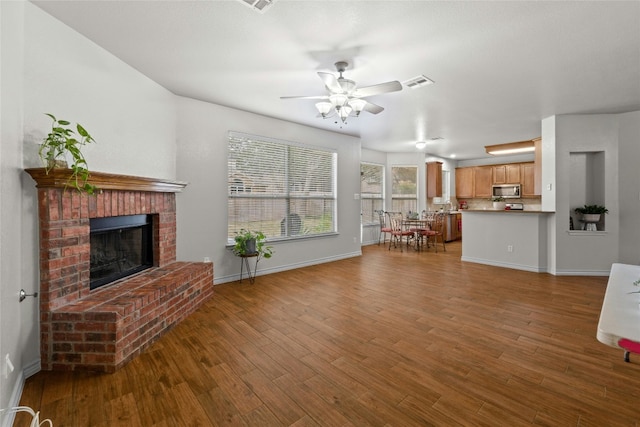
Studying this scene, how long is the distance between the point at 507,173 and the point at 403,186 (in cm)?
304

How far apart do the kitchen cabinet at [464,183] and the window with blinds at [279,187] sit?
567 cm

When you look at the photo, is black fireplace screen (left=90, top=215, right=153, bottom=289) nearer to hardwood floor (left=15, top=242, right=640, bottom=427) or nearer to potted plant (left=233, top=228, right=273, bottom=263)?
hardwood floor (left=15, top=242, right=640, bottom=427)

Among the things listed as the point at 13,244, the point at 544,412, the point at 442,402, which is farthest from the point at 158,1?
the point at 544,412

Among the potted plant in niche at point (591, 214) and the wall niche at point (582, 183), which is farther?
the wall niche at point (582, 183)

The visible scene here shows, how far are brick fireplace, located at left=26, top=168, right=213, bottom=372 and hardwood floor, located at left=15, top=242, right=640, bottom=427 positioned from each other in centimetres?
12

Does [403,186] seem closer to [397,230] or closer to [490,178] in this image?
[397,230]

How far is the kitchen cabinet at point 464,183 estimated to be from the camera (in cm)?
928

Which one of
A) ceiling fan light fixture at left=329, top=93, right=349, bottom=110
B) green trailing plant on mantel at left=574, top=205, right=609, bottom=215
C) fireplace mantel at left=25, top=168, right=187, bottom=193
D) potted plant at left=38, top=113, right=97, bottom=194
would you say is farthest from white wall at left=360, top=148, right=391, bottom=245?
potted plant at left=38, top=113, right=97, bottom=194

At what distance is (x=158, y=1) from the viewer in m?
2.05

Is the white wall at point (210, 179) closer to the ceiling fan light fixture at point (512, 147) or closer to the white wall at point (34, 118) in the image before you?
the white wall at point (34, 118)

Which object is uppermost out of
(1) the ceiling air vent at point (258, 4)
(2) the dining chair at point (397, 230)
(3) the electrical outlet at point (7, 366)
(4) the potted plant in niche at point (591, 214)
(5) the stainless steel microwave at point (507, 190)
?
(1) the ceiling air vent at point (258, 4)

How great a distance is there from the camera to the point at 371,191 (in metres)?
8.02

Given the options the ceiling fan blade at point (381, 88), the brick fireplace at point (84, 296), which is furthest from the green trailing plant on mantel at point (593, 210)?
the brick fireplace at point (84, 296)

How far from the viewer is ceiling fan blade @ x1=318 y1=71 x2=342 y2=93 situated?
2.64 metres
